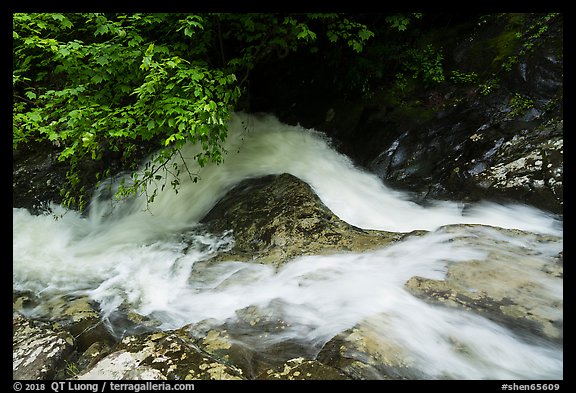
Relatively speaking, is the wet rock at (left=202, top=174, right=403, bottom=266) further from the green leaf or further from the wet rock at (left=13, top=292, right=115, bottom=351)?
the green leaf

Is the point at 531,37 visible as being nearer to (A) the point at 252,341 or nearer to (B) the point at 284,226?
(B) the point at 284,226

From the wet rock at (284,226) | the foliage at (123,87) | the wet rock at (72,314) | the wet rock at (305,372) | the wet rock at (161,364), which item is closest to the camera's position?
the wet rock at (305,372)

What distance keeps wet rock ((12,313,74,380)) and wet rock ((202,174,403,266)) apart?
187 cm

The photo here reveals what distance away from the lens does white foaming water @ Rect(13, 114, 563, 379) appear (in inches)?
112

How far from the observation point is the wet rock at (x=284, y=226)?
4375 mm

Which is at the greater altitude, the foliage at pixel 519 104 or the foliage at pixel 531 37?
the foliage at pixel 531 37

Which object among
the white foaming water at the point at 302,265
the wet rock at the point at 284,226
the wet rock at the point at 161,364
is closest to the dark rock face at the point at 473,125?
the white foaming water at the point at 302,265

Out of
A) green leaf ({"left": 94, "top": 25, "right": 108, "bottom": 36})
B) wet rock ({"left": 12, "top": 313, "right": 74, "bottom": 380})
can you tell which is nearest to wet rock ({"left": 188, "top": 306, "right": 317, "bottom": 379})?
wet rock ({"left": 12, "top": 313, "right": 74, "bottom": 380})

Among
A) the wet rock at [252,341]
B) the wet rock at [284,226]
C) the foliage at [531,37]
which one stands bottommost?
the wet rock at [252,341]

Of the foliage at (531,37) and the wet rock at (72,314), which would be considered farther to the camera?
the foliage at (531,37)

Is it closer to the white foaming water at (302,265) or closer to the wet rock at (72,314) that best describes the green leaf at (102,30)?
the white foaming water at (302,265)

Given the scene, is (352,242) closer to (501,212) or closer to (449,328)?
(449,328)

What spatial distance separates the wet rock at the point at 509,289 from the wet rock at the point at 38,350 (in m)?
3.05
